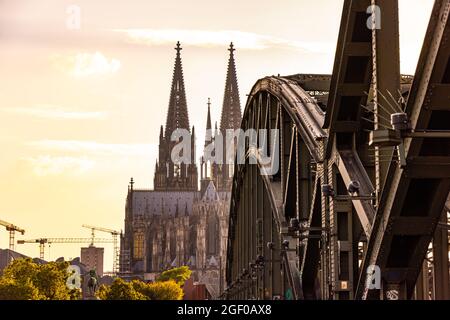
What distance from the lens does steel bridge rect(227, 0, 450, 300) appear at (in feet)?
68.2

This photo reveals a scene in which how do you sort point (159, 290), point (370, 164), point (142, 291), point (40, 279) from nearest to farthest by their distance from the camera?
point (370, 164)
point (40, 279)
point (142, 291)
point (159, 290)

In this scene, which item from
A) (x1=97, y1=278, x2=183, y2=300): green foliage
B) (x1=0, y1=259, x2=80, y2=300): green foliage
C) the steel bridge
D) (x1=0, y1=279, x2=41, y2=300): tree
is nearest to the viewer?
the steel bridge

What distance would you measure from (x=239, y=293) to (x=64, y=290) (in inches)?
1645

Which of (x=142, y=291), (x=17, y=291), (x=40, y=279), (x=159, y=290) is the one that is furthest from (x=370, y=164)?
(x=159, y=290)

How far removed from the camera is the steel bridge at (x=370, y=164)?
2080cm

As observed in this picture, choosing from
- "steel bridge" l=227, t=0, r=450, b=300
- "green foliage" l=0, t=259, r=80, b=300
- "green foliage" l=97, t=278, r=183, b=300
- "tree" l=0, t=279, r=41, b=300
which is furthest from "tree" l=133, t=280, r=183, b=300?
"steel bridge" l=227, t=0, r=450, b=300

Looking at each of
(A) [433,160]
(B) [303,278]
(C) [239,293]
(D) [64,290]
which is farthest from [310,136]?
(D) [64,290]

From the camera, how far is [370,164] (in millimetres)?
29031

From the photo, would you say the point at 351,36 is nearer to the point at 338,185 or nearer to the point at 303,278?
the point at 338,185

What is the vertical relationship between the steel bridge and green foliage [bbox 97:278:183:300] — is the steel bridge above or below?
below

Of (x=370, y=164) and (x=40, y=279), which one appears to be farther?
(x=40, y=279)

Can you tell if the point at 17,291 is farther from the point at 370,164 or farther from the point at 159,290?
the point at 159,290

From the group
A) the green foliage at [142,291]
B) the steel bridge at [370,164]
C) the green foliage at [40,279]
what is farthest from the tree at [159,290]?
the steel bridge at [370,164]

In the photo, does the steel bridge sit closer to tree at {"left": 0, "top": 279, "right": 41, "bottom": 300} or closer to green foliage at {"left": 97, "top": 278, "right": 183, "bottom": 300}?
tree at {"left": 0, "top": 279, "right": 41, "bottom": 300}
